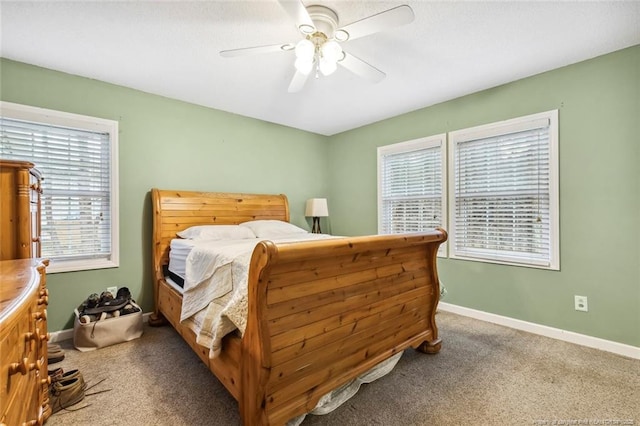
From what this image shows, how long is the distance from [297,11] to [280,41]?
720mm

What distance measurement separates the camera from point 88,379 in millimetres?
1990

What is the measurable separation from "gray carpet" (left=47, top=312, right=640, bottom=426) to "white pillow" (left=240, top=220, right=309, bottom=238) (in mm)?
1333

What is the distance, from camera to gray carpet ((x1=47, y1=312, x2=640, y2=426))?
161 cm

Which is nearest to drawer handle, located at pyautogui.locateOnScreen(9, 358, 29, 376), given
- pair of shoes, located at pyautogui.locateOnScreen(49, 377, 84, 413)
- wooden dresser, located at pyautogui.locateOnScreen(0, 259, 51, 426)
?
wooden dresser, located at pyautogui.locateOnScreen(0, 259, 51, 426)

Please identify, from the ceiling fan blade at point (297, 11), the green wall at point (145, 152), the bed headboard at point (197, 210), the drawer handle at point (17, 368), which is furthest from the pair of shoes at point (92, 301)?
the ceiling fan blade at point (297, 11)

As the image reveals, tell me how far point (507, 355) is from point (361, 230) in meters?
2.35

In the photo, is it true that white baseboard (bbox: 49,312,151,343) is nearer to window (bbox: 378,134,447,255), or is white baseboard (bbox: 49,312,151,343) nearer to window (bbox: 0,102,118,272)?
window (bbox: 0,102,118,272)

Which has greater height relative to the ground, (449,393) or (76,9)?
(76,9)

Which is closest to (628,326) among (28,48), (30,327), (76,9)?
(30,327)

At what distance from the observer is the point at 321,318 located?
1.57 metres

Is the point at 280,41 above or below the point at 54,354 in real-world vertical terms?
above

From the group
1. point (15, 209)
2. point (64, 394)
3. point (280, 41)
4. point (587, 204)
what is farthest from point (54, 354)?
point (587, 204)

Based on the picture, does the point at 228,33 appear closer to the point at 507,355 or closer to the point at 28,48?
the point at 28,48

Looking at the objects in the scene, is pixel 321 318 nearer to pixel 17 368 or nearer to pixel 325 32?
pixel 17 368
